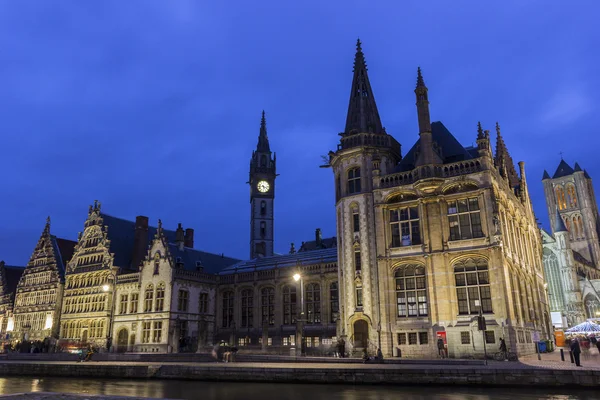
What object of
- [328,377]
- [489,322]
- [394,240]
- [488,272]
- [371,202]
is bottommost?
[328,377]

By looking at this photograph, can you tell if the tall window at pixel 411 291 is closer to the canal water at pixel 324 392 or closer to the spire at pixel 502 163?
the spire at pixel 502 163

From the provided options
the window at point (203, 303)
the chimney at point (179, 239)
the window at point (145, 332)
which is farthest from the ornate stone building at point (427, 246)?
the chimney at point (179, 239)

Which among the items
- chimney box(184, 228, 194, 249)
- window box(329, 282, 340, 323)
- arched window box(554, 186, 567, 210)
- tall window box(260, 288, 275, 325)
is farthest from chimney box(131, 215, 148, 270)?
arched window box(554, 186, 567, 210)

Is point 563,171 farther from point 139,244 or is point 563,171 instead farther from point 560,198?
point 139,244

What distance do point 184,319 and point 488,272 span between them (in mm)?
33107

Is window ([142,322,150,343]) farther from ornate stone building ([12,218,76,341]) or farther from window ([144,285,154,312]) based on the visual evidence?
ornate stone building ([12,218,76,341])

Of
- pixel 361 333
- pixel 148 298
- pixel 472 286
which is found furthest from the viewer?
pixel 148 298

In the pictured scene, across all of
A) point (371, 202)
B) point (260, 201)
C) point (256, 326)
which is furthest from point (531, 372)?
point (260, 201)

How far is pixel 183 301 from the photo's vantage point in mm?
53156

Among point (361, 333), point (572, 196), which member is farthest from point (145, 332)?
point (572, 196)

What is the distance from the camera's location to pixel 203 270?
5919 cm

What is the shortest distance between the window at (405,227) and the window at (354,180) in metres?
4.35

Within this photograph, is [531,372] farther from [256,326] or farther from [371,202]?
[256,326]

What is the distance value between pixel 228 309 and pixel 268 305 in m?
6.13
